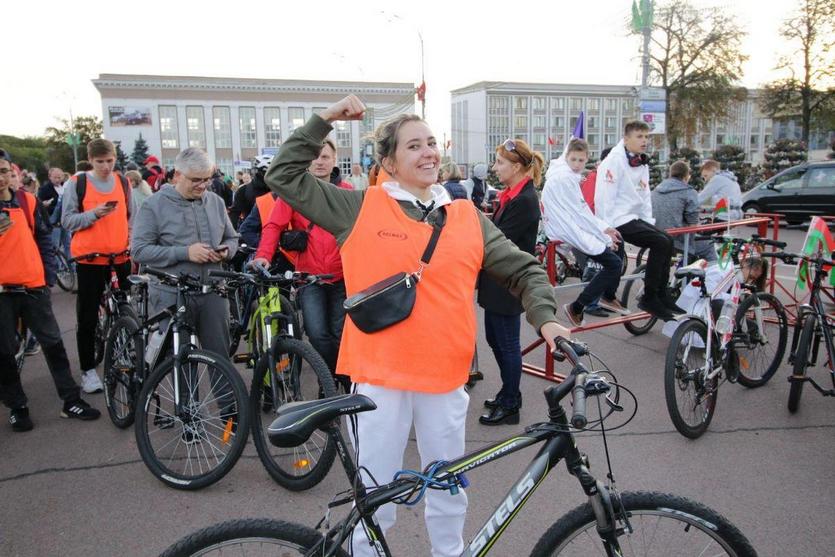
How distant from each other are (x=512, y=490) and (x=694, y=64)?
40873 millimetres

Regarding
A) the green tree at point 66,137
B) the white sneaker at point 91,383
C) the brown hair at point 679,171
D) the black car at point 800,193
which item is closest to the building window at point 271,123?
the green tree at point 66,137

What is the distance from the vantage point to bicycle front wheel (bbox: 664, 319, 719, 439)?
160 inches

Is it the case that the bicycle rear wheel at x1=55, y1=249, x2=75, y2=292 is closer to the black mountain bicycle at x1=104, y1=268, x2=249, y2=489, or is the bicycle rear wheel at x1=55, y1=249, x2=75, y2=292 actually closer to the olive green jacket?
the black mountain bicycle at x1=104, y1=268, x2=249, y2=489

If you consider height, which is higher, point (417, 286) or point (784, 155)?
point (784, 155)

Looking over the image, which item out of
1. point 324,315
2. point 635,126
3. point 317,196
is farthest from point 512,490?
point 635,126

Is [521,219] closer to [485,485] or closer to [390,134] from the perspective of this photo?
[485,485]

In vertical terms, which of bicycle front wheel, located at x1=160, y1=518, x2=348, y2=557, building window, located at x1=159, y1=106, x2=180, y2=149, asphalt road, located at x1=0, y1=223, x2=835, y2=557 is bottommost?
asphalt road, located at x1=0, y1=223, x2=835, y2=557

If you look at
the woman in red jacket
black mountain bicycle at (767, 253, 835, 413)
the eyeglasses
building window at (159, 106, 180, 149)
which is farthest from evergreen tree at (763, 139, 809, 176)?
building window at (159, 106, 180, 149)

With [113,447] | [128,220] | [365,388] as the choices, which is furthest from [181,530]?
[128,220]

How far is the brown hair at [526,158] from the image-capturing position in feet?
14.7

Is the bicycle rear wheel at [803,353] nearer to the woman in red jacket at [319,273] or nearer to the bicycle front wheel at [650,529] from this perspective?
the bicycle front wheel at [650,529]

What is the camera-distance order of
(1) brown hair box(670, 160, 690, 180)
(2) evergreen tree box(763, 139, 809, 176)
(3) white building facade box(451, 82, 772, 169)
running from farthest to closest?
1. (3) white building facade box(451, 82, 772, 169)
2. (2) evergreen tree box(763, 139, 809, 176)
3. (1) brown hair box(670, 160, 690, 180)

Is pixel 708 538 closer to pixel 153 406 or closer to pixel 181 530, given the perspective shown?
pixel 181 530

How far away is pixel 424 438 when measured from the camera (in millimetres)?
2359
